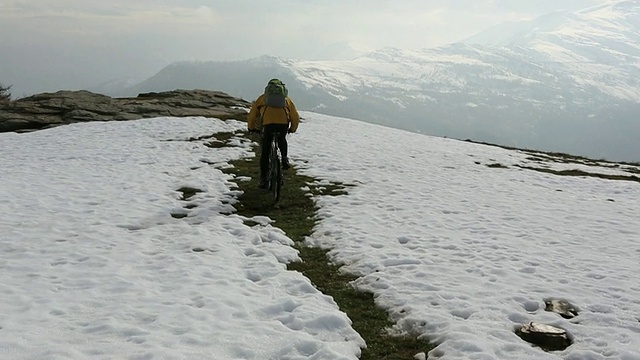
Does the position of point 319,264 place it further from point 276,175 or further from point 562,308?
point 276,175

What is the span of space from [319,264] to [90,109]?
30.2 meters

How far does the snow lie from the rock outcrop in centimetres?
1227

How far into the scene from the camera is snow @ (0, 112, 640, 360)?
6809mm

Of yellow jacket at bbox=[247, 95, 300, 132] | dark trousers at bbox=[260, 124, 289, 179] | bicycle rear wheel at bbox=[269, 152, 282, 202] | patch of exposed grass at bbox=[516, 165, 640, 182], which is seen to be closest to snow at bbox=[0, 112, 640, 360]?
bicycle rear wheel at bbox=[269, 152, 282, 202]

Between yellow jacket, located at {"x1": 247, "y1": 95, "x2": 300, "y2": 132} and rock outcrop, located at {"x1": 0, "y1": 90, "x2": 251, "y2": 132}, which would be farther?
rock outcrop, located at {"x1": 0, "y1": 90, "x2": 251, "y2": 132}

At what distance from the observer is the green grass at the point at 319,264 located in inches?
283

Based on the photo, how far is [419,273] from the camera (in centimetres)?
973

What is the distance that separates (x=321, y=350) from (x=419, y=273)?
3.84 m

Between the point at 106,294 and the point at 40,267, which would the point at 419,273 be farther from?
the point at 40,267

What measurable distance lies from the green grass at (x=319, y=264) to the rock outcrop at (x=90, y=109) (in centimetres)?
1779

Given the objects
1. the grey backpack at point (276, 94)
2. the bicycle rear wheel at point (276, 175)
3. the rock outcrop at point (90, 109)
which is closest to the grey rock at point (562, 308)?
the bicycle rear wheel at point (276, 175)

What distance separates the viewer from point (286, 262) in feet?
34.3

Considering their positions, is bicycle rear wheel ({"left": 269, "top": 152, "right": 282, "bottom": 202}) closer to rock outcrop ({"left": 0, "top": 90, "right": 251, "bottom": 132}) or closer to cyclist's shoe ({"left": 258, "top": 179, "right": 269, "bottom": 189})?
cyclist's shoe ({"left": 258, "top": 179, "right": 269, "bottom": 189})

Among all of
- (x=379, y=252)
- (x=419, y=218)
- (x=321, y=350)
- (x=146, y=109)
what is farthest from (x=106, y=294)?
(x=146, y=109)
